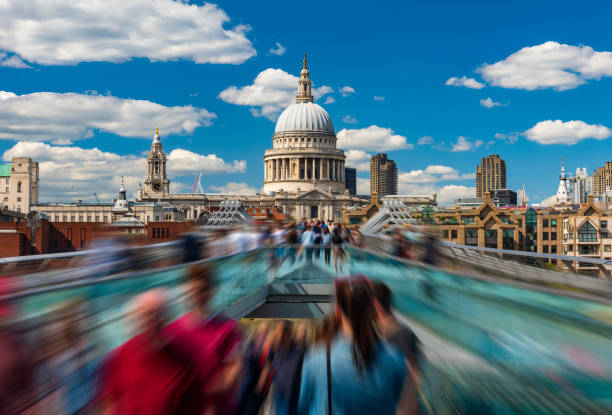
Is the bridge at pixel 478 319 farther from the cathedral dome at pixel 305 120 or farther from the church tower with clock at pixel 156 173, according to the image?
the cathedral dome at pixel 305 120

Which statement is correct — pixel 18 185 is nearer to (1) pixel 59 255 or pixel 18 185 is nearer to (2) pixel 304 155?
(2) pixel 304 155

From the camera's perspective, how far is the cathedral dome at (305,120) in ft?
464

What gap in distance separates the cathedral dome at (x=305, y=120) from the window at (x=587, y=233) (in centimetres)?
8628

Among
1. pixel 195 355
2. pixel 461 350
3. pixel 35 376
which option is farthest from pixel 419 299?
pixel 35 376

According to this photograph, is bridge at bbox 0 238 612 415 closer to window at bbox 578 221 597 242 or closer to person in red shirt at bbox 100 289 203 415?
person in red shirt at bbox 100 289 203 415

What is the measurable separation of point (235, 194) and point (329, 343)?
134 m

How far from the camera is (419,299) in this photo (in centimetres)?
704

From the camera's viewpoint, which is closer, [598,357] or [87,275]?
[598,357]

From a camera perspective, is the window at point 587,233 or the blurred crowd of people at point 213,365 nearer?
the blurred crowd of people at point 213,365

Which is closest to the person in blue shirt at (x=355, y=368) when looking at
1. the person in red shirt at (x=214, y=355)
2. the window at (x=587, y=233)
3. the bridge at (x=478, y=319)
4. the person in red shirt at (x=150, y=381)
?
the bridge at (x=478, y=319)

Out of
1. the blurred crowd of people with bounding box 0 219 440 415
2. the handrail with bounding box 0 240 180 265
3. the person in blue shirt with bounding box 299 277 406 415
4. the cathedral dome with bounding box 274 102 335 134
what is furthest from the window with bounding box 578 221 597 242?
the cathedral dome with bounding box 274 102 335 134

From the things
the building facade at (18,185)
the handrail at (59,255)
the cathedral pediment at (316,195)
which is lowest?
the handrail at (59,255)

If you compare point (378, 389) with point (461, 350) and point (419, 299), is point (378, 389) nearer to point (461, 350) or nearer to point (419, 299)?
point (461, 350)

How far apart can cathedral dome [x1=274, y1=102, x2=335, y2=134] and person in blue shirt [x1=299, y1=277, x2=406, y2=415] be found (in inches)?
5394
